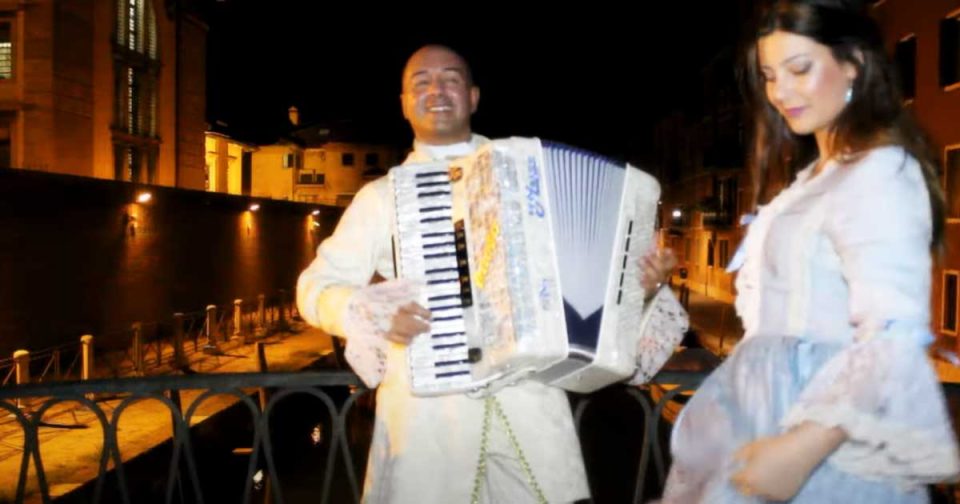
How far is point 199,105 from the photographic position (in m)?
24.2

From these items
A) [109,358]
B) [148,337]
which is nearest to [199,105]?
[148,337]

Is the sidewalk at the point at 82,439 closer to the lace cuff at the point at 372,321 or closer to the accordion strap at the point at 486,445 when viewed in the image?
the lace cuff at the point at 372,321

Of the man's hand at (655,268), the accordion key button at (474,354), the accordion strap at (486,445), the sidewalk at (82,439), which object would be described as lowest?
the sidewalk at (82,439)

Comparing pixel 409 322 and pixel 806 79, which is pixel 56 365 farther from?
pixel 806 79

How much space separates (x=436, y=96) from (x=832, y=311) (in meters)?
1.35

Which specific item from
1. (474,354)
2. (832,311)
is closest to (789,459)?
(832,311)

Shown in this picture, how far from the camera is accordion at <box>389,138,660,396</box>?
1.98 meters

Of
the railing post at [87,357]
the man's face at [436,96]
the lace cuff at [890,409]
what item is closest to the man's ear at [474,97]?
the man's face at [436,96]

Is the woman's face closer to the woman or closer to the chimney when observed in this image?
the woman

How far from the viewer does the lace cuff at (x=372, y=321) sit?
210cm

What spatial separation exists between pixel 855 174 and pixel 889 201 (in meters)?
0.09

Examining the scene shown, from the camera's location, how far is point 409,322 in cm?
207

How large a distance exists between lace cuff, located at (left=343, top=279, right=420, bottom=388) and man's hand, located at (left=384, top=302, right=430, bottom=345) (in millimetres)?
16

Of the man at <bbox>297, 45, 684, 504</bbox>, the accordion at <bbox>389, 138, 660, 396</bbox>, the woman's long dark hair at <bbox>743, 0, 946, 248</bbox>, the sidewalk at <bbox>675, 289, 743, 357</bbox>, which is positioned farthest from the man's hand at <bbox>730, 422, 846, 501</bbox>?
the sidewalk at <bbox>675, 289, 743, 357</bbox>
